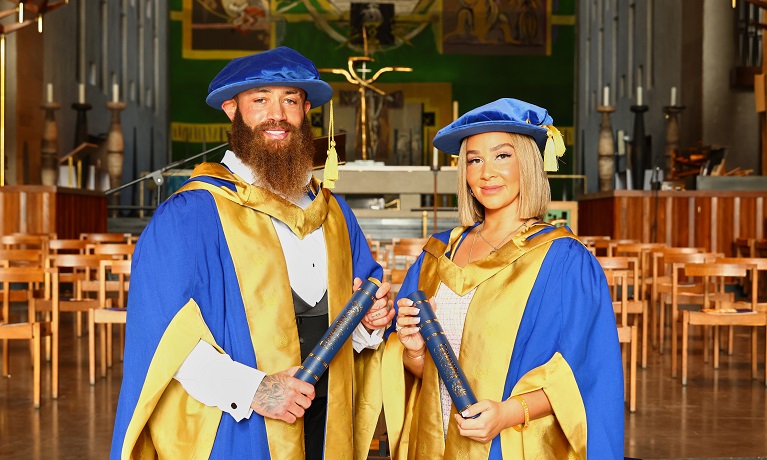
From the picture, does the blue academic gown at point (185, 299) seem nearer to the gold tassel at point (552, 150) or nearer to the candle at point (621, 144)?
the gold tassel at point (552, 150)

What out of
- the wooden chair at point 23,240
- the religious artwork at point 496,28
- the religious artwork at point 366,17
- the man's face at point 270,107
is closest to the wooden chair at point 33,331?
the wooden chair at point 23,240

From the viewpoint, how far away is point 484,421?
185 centimetres

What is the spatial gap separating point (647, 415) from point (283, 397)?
11.2 ft

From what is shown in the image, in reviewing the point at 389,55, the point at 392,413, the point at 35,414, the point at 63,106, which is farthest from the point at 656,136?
the point at 392,413

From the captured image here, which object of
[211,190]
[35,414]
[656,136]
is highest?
[656,136]

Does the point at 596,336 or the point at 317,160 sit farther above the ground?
the point at 317,160

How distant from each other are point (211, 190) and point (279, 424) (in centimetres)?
55

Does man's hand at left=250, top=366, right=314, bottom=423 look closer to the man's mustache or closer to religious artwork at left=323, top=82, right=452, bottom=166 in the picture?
the man's mustache

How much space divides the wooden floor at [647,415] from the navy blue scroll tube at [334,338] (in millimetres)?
2449

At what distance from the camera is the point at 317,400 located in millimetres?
2213

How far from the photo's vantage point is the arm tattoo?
1964mm

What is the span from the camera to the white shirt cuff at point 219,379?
196 centimetres

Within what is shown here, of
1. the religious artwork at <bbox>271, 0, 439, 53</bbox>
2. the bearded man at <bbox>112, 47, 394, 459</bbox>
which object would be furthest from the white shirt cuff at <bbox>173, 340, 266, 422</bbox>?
the religious artwork at <bbox>271, 0, 439, 53</bbox>

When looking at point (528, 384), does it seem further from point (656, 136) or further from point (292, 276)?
point (656, 136)
